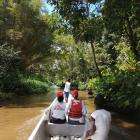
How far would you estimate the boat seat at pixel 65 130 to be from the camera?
409 inches

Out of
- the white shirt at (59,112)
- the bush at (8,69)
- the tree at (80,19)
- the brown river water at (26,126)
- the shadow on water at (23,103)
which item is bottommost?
the brown river water at (26,126)

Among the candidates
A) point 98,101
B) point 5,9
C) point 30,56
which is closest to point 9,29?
point 5,9

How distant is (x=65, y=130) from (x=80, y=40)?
1459 cm

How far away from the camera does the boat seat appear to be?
10391 mm

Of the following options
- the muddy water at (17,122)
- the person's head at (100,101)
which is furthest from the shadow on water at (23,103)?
the person's head at (100,101)

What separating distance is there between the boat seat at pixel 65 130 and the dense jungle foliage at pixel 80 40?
5952 millimetres

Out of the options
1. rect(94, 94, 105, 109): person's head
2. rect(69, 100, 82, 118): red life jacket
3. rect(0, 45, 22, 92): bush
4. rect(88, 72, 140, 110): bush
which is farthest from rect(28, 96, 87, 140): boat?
rect(0, 45, 22, 92): bush

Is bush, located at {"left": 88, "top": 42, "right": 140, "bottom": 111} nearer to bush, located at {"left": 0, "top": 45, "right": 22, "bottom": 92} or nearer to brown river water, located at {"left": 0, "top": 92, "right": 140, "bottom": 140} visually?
brown river water, located at {"left": 0, "top": 92, "right": 140, "bottom": 140}

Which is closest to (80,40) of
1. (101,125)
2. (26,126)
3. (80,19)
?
(80,19)

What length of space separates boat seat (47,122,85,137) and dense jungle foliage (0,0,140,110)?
595 centimetres

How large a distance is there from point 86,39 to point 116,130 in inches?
393

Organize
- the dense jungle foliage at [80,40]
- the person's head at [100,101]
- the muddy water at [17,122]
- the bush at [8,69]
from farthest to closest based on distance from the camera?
the bush at [8,69] < the person's head at [100,101] < the dense jungle foliage at [80,40] < the muddy water at [17,122]

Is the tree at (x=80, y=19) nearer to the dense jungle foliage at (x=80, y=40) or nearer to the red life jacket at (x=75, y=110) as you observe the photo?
the dense jungle foliage at (x=80, y=40)

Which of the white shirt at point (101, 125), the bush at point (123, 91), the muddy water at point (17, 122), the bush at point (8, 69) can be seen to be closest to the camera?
the white shirt at point (101, 125)
